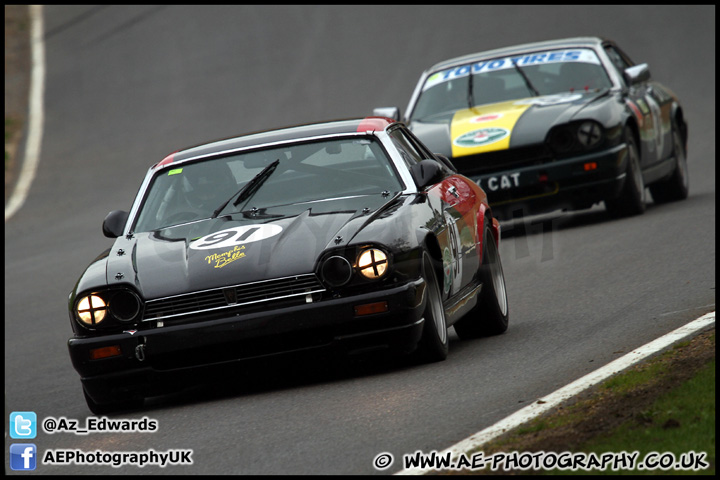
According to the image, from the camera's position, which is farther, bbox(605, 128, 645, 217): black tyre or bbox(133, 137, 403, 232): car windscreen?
bbox(605, 128, 645, 217): black tyre

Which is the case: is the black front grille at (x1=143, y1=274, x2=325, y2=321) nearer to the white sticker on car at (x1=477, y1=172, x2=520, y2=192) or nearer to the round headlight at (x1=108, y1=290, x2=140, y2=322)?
the round headlight at (x1=108, y1=290, x2=140, y2=322)

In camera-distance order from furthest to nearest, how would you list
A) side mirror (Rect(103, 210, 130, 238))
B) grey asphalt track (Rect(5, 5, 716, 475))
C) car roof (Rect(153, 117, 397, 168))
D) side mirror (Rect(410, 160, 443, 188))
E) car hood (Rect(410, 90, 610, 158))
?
car hood (Rect(410, 90, 610, 158))
car roof (Rect(153, 117, 397, 168))
side mirror (Rect(103, 210, 130, 238))
side mirror (Rect(410, 160, 443, 188))
grey asphalt track (Rect(5, 5, 716, 475))

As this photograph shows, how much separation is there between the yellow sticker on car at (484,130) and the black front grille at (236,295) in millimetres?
6125

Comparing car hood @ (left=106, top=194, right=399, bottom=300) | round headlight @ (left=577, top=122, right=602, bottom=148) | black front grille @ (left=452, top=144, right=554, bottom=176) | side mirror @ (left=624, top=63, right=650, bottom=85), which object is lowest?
black front grille @ (left=452, top=144, right=554, bottom=176)

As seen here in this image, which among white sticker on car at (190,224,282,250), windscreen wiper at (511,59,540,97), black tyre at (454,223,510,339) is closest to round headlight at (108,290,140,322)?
white sticker on car at (190,224,282,250)

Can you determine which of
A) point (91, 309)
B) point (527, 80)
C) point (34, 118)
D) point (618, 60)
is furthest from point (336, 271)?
point (34, 118)

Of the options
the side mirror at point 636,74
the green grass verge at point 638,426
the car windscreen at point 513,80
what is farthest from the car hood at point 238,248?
the side mirror at point 636,74

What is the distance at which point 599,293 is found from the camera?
9414 millimetres

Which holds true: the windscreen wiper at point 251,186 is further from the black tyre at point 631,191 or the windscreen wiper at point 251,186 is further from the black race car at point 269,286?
the black tyre at point 631,191

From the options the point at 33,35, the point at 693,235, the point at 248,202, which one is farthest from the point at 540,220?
the point at 33,35

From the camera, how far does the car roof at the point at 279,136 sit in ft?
26.6

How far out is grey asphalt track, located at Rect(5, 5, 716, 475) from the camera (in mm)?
6102

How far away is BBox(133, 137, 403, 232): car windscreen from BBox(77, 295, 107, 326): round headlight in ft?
3.31

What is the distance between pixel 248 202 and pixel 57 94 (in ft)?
69.6
